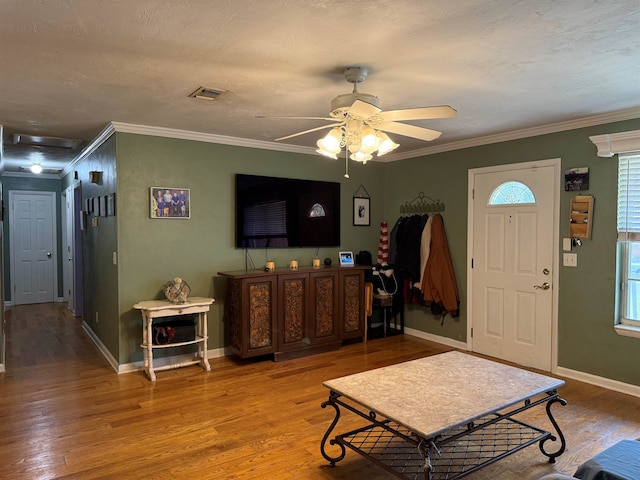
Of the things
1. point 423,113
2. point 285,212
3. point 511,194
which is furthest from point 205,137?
point 511,194

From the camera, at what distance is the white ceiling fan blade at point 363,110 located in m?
2.16

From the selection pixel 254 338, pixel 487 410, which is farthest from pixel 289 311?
pixel 487 410

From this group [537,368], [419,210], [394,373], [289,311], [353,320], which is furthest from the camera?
[419,210]

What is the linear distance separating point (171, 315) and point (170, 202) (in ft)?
3.61

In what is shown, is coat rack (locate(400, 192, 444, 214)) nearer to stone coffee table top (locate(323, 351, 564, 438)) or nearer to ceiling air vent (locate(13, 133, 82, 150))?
stone coffee table top (locate(323, 351, 564, 438))

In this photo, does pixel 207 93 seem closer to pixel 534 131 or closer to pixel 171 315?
pixel 171 315

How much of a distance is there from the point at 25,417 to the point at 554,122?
193 inches

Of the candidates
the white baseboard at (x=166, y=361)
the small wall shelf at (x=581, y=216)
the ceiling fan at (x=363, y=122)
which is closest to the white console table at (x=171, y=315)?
the white baseboard at (x=166, y=361)

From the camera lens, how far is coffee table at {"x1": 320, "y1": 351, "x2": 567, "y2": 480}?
2.11 m

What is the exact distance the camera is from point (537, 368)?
4.25m

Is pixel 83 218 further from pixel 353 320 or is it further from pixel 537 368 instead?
pixel 537 368

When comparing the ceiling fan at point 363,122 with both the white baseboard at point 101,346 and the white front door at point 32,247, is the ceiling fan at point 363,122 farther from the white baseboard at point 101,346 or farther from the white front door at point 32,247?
the white front door at point 32,247

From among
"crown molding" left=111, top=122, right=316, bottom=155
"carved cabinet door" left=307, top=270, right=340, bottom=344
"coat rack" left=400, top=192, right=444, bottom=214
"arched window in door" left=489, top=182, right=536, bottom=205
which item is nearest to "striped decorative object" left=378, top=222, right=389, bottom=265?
"coat rack" left=400, top=192, right=444, bottom=214

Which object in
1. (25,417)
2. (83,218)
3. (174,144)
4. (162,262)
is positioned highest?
(174,144)
